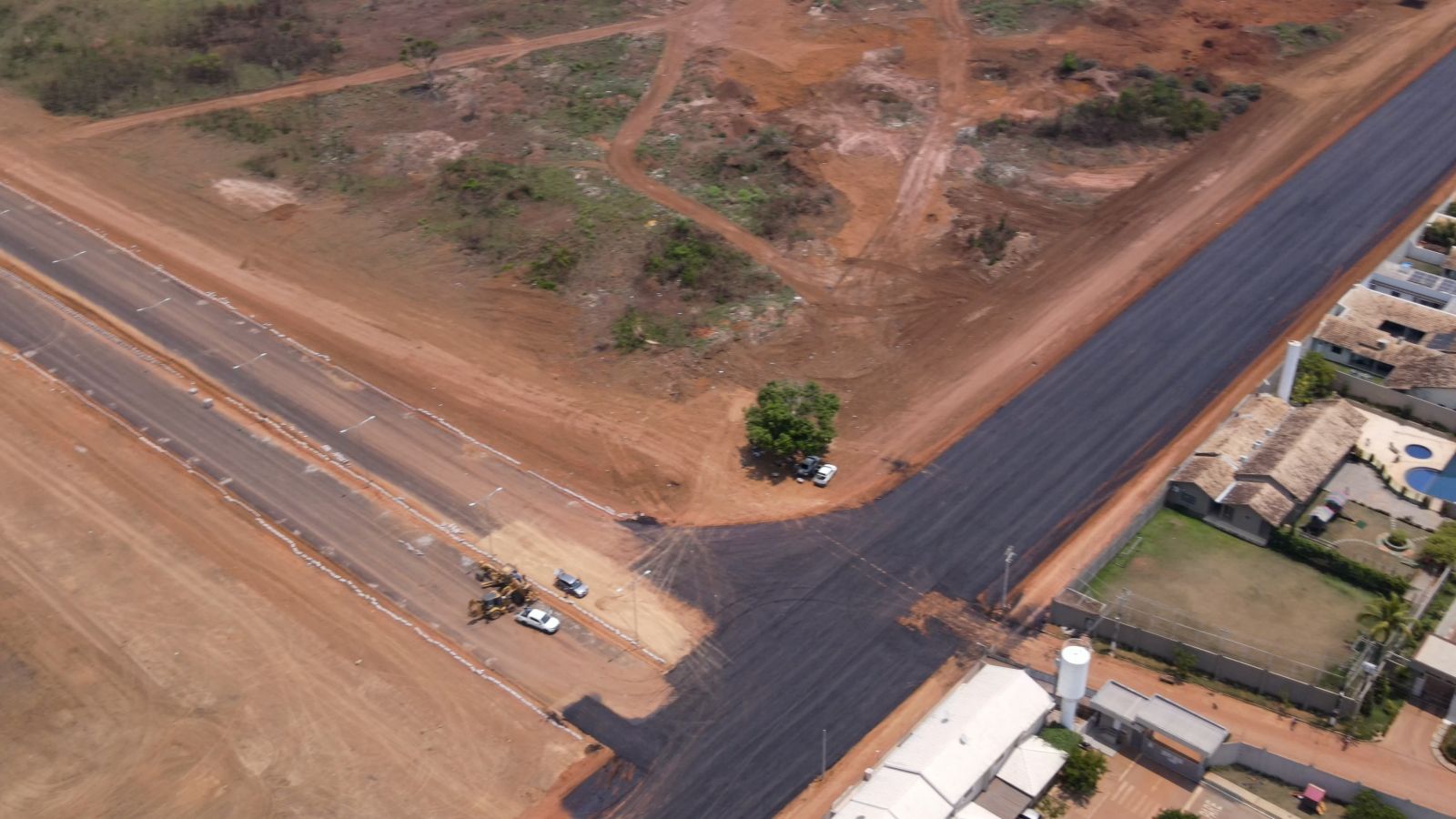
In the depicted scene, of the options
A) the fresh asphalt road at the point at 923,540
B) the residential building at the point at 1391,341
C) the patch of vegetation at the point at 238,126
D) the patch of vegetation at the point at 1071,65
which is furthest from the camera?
the patch of vegetation at the point at 1071,65

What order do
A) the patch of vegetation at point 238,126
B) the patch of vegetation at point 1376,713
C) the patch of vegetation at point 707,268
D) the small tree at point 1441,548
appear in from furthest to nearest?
the patch of vegetation at point 238,126 → the patch of vegetation at point 707,268 → the small tree at point 1441,548 → the patch of vegetation at point 1376,713

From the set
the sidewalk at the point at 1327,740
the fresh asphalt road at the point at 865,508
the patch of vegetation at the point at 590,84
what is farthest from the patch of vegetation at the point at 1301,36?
the sidewalk at the point at 1327,740

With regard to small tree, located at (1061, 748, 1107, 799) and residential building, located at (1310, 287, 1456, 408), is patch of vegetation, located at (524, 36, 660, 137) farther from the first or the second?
small tree, located at (1061, 748, 1107, 799)

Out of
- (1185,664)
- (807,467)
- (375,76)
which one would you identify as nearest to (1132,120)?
(807,467)

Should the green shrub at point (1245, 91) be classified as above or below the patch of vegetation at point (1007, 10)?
below

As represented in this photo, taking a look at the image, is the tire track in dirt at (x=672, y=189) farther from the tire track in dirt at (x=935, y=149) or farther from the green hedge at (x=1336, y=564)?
the green hedge at (x=1336, y=564)

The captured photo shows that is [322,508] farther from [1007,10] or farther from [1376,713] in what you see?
[1007,10]

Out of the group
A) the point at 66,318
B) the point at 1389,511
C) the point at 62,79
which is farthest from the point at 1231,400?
the point at 62,79
